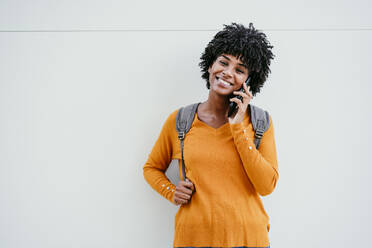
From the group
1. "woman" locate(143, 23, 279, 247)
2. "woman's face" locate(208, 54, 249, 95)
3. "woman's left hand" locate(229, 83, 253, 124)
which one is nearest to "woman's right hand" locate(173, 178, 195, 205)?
"woman" locate(143, 23, 279, 247)

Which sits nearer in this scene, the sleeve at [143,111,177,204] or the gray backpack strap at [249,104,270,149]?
the gray backpack strap at [249,104,270,149]

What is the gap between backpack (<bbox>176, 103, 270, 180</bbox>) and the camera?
49.5 inches

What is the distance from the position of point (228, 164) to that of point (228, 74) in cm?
41

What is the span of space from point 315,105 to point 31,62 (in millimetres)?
1779

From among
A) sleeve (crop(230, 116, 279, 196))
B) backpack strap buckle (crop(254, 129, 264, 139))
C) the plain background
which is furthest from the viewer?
the plain background

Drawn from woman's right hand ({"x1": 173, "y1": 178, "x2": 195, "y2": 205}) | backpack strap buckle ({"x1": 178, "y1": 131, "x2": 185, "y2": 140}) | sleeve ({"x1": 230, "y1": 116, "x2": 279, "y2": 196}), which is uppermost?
backpack strap buckle ({"x1": 178, "y1": 131, "x2": 185, "y2": 140})

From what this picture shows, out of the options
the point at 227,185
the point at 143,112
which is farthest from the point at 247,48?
the point at 143,112

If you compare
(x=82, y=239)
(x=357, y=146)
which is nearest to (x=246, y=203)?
(x=357, y=146)

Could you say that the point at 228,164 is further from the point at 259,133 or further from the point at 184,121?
the point at 184,121

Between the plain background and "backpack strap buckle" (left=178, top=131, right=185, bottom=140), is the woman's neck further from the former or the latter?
the plain background

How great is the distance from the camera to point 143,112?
1669 mm

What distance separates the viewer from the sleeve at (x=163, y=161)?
55.2 inches

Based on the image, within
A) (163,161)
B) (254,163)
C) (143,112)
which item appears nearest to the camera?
(254,163)

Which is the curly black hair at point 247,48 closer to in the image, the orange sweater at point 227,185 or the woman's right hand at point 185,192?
the orange sweater at point 227,185
